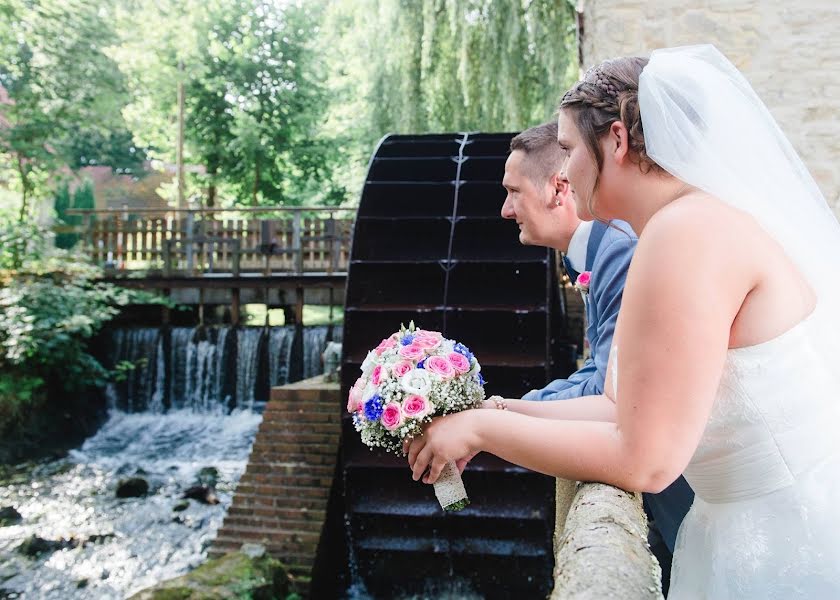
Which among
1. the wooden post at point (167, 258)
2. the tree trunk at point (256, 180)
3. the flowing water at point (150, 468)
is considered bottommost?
the flowing water at point (150, 468)

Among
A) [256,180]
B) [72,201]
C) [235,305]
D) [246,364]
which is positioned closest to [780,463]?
[246,364]

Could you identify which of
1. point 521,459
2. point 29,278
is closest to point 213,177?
point 29,278

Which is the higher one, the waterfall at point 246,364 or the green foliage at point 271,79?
the green foliage at point 271,79

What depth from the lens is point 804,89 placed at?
511cm

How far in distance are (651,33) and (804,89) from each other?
1080mm

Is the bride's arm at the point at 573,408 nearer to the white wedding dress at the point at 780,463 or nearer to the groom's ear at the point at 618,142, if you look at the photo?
the white wedding dress at the point at 780,463

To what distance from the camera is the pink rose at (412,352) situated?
1688 millimetres

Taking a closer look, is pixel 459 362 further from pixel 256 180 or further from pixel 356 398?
pixel 256 180

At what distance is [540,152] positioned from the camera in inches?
102

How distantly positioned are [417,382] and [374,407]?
11 centimetres

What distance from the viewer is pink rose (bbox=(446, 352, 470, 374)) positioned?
1.64 meters

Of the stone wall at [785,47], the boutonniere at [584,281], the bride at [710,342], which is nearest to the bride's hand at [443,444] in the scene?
the bride at [710,342]

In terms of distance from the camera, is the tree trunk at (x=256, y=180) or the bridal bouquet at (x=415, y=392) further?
the tree trunk at (x=256, y=180)

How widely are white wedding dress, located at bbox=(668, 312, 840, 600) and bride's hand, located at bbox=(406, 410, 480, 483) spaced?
0.39 metres
